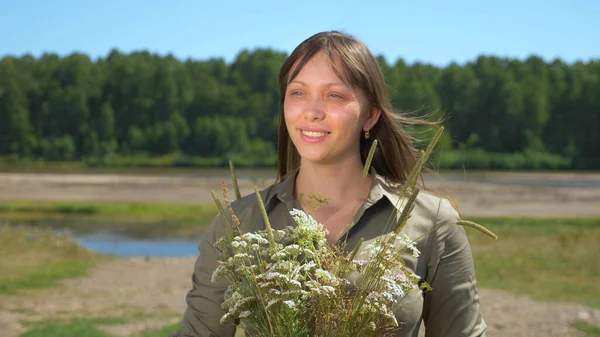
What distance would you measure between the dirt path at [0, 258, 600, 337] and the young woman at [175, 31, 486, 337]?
29.1 ft

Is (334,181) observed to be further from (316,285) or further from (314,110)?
(316,285)

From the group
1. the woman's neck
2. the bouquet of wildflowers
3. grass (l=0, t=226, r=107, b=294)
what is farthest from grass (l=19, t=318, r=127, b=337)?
the bouquet of wildflowers

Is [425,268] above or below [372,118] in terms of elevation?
below

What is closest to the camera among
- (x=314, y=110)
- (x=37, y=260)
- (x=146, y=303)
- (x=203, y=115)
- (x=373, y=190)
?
(x=314, y=110)

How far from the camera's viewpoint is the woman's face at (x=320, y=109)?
273 centimetres

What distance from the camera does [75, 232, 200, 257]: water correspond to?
989 inches

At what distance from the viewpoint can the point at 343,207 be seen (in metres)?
2.93

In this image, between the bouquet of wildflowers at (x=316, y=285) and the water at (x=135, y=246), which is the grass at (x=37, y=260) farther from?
the bouquet of wildflowers at (x=316, y=285)

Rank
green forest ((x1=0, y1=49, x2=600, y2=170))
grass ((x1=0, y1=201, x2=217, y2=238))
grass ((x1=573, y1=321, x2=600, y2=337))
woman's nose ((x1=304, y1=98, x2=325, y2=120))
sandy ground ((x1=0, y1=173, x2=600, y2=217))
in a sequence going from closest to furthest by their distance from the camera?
woman's nose ((x1=304, y1=98, x2=325, y2=120))
grass ((x1=573, y1=321, x2=600, y2=337))
grass ((x1=0, y1=201, x2=217, y2=238))
sandy ground ((x1=0, y1=173, x2=600, y2=217))
green forest ((x1=0, y1=49, x2=600, y2=170))

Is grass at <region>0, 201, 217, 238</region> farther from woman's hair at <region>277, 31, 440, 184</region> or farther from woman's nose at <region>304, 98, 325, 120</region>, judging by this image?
woman's nose at <region>304, 98, 325, 120</region>

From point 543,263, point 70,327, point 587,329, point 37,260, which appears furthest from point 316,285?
point 37,260

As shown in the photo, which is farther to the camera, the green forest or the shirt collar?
the green forest

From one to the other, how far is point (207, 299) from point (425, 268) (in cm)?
70

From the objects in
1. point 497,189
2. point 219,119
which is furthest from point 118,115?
point 497,189
